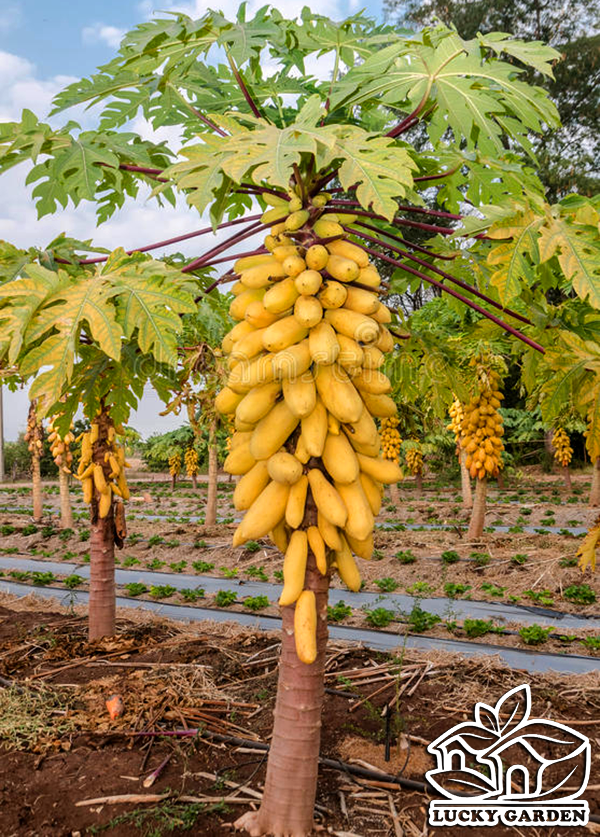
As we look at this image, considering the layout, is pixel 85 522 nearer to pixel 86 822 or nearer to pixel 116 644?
pixel 116 644

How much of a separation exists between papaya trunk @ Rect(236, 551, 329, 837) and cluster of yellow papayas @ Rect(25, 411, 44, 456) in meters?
12.9

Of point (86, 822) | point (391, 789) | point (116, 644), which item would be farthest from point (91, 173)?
point (116, 644)

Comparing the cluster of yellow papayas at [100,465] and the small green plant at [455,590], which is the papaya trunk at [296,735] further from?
the small green plant at [455,590]

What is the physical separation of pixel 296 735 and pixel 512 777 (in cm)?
136

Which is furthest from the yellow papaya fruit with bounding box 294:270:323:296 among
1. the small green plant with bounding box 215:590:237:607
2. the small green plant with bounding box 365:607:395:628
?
the small green plant with bounding box 215:590:237:607

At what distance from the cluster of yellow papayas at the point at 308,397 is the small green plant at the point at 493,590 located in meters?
6.15

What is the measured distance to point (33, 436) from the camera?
14.7 m

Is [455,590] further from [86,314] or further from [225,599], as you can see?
[86,314]

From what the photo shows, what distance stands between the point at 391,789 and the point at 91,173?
9.68 feet

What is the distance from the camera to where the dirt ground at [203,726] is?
2.69m

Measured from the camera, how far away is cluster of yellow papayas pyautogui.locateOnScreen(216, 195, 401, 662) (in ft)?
7.20

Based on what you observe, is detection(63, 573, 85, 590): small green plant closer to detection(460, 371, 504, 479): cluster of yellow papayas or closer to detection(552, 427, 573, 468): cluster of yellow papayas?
detection(460, 371, 504, 479): cluster of yellow papayas

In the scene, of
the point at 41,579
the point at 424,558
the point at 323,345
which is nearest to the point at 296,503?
the point at 323,345

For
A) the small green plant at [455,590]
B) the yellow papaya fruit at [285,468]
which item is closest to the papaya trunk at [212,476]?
the small green plant at [455,590]
